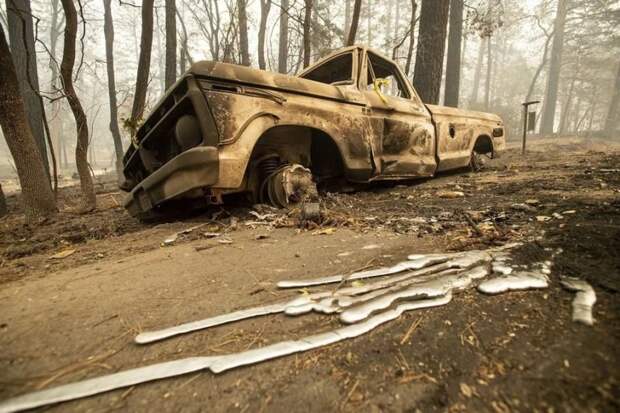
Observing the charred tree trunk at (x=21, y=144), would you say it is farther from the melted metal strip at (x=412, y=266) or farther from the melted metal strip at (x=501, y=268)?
the melted metal strip at (x=501, y=268)

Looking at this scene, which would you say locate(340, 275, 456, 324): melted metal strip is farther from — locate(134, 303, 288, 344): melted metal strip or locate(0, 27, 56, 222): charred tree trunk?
locate(0, 27, 56, 222): charred tree trunk

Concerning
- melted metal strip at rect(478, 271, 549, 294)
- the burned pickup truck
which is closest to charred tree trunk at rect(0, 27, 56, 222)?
the burned pickup truck

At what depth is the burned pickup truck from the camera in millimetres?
2311

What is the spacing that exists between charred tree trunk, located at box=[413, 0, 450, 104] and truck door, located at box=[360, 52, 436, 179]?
2.53m

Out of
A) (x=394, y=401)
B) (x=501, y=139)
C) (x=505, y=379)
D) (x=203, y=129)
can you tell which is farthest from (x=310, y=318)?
(x=501, y=139)

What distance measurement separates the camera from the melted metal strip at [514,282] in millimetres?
1146

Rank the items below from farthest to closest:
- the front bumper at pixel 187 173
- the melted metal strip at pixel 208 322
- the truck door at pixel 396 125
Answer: the truck door at pixel 396 125 < the front bumper at pixel 187 173 < the melted metal strip at pixel 208 322

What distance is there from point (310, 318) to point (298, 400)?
1.20ft

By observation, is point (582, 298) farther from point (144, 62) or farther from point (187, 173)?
point (144, 62)

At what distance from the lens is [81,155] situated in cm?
423

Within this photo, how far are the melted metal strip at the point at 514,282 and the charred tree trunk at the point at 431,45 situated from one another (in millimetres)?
5740

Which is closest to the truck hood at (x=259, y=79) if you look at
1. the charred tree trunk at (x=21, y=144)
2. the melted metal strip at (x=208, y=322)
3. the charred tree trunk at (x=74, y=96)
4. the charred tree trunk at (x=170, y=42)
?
the melted metal strip at (x=208, y=322)

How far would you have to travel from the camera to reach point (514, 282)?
1182mm

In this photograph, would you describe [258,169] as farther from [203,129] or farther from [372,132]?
[372,132]
